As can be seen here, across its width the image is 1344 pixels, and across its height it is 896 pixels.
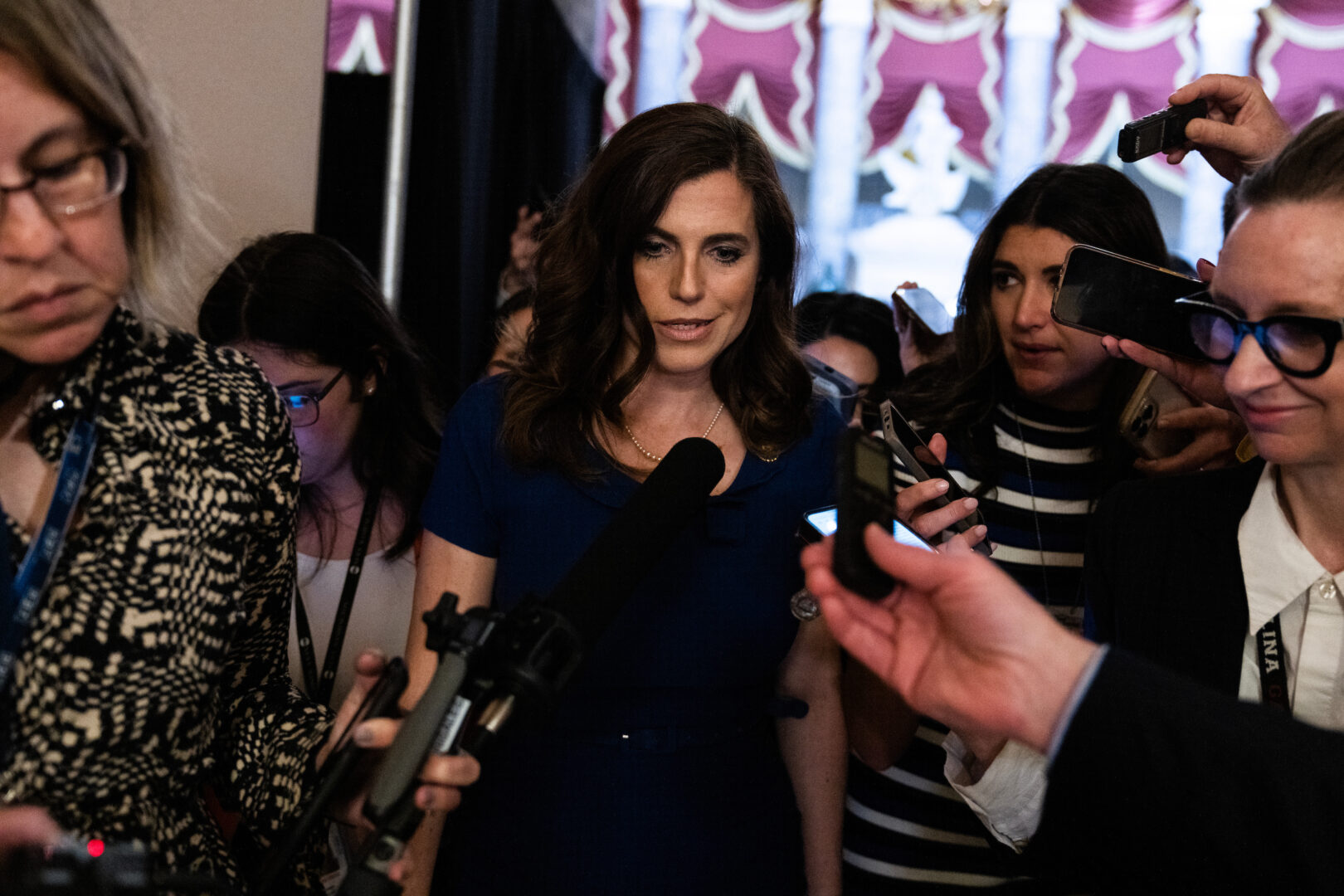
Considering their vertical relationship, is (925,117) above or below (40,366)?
above

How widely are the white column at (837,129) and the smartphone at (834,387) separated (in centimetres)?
531

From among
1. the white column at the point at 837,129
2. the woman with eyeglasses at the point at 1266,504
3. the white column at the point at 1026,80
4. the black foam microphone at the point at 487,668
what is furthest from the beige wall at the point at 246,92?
the white column at the point at 1026,80

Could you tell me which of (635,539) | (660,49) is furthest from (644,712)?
(660,49)

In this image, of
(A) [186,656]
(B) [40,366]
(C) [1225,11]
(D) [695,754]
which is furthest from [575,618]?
(C) [1225,11]

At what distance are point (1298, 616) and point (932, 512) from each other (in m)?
0.45

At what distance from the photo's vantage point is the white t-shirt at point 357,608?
78.7 inches

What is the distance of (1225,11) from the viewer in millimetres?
7488

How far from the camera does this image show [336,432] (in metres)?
Result: 2.14

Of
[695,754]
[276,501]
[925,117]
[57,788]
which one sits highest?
[925,117]

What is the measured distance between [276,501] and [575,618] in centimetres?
45

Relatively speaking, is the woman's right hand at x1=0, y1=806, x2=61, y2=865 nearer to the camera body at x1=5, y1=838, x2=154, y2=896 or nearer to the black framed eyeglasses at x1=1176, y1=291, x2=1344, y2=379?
the camera body at x1=5, y1=838, x2=154, y2=896

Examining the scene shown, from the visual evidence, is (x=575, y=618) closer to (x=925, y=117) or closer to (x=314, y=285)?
(x=314, y=285)

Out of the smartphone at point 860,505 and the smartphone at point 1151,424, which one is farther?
the smartphone at point 1151,424

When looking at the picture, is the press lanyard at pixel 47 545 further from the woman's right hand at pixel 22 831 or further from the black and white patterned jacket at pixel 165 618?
the woman's right hand at pixel 22 831
